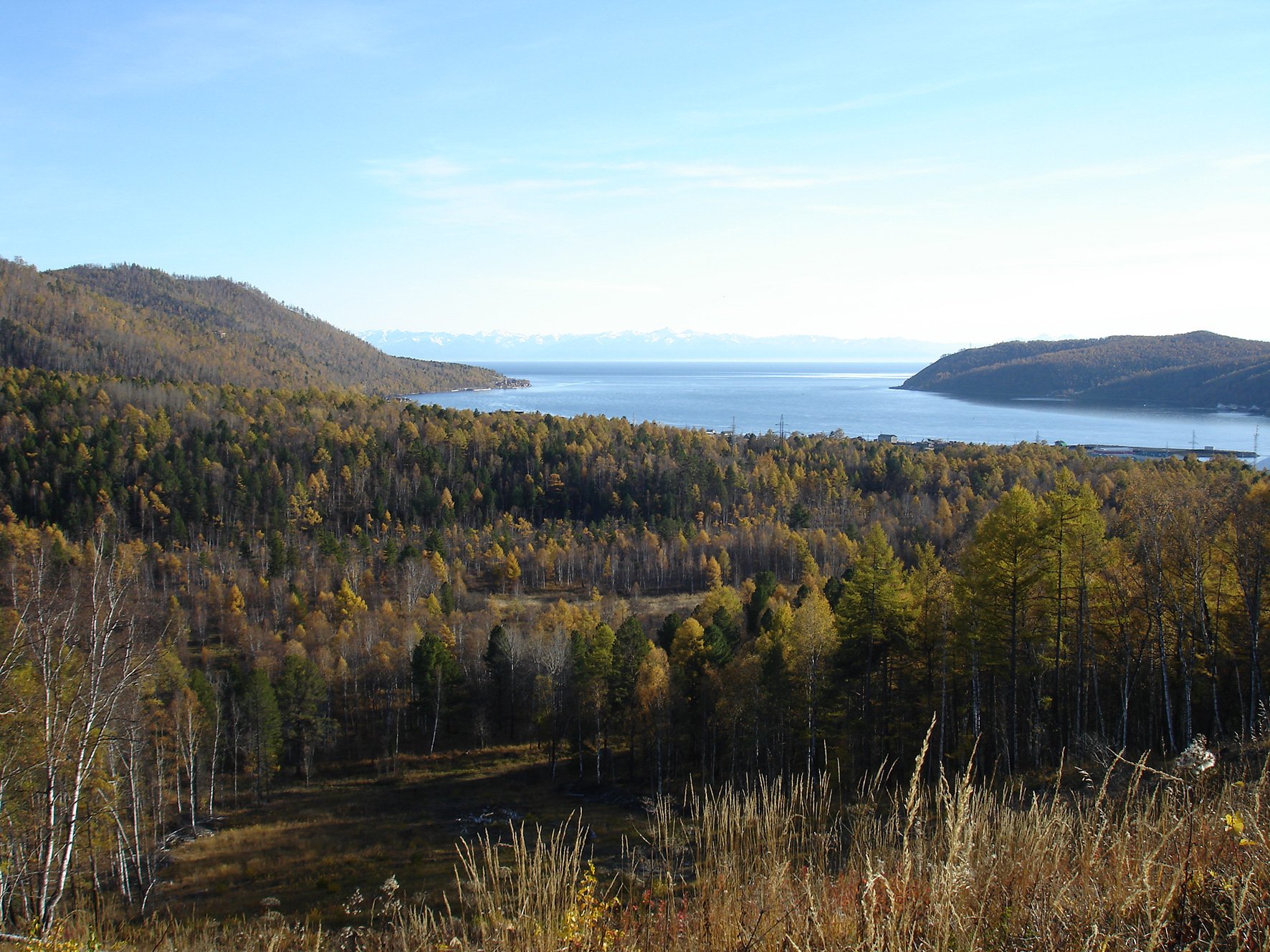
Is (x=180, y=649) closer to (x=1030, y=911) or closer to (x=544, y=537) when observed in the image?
(x=544, y=537)

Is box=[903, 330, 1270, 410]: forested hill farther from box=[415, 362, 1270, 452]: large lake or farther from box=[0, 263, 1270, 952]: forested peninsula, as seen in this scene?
box=[0, 263, 1270, 952]: forested peninsula

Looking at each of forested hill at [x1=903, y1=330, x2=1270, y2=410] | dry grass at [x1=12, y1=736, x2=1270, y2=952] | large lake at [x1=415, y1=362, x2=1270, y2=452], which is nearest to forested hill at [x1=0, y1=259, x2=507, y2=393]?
large lake at [x1=415, y1=362, x2=1270, y2=452]

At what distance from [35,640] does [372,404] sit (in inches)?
3062

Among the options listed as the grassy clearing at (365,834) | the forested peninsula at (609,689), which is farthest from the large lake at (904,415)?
the grassy clearing at (365,834)

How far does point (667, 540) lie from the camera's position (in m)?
49.3

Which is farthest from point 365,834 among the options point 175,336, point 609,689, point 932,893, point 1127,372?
point 1127,372

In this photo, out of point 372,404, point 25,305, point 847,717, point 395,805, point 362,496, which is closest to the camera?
point 847,717

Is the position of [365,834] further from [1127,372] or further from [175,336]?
[1127,372]

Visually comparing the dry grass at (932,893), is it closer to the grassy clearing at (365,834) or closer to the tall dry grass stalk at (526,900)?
the tall dry grass stalk at (526,900)

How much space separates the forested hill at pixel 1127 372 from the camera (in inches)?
4877

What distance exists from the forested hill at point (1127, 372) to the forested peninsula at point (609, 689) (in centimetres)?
8545

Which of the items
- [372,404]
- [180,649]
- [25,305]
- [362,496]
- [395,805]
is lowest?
[395,805]

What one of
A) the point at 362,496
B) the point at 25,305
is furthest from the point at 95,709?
the point at 25,305

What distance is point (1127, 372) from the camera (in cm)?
14700
